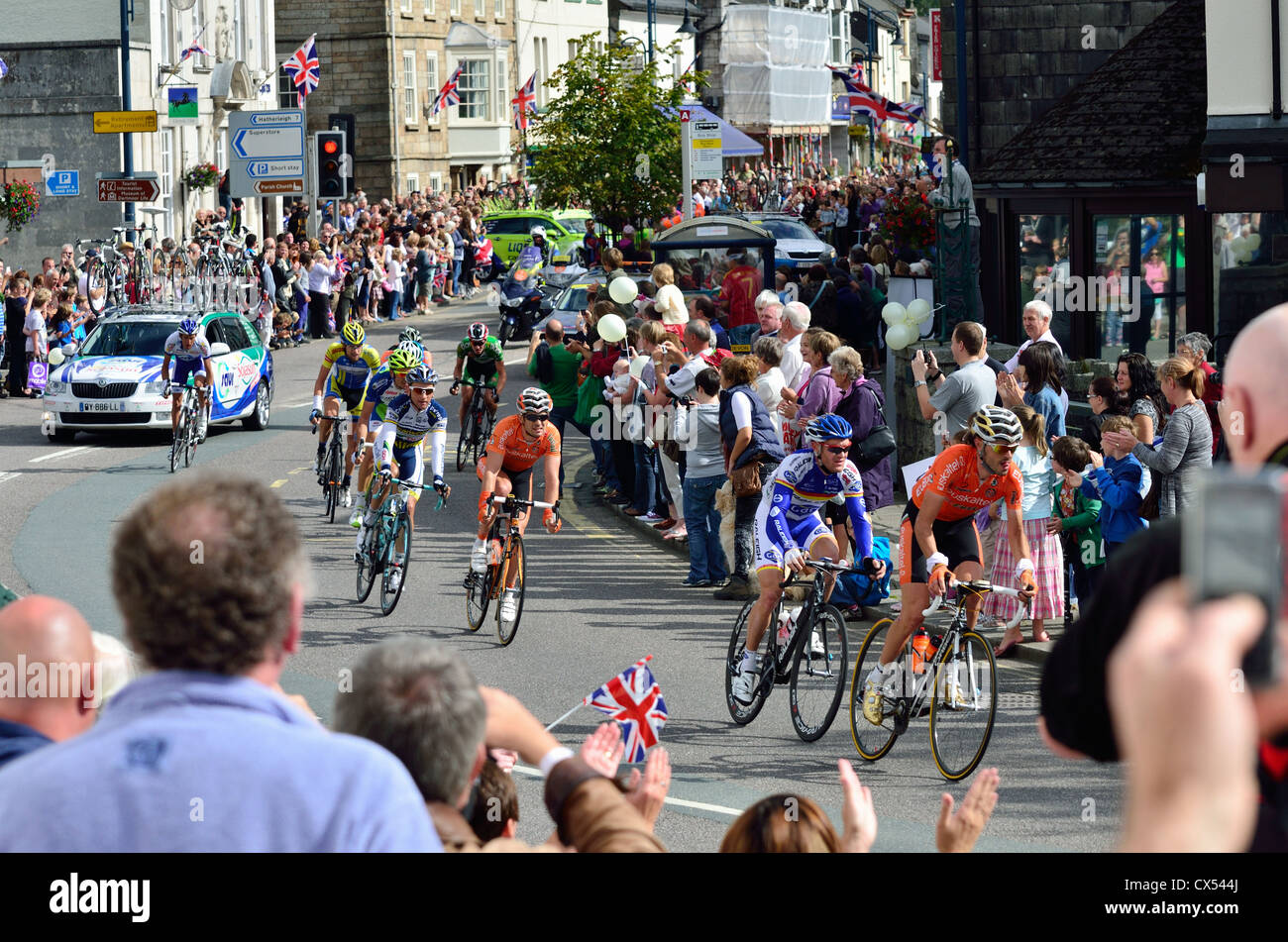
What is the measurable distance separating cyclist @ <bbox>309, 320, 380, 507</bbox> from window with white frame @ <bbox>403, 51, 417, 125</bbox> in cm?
4565

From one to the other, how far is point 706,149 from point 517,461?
1621 cm

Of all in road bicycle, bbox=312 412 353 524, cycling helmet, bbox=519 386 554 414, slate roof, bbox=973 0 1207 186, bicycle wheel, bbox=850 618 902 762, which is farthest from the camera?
slate roof, bbox=973 0 1207 186

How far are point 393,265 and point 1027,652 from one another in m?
30.6

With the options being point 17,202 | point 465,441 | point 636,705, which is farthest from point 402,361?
point 17,202

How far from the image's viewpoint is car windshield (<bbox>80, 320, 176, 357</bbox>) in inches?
945

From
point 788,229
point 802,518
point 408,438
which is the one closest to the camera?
point 802,518

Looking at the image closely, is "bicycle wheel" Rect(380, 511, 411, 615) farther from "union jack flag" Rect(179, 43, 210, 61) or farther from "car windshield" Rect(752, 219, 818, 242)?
"union jack flag" Rect(179, 43, 210, 61)

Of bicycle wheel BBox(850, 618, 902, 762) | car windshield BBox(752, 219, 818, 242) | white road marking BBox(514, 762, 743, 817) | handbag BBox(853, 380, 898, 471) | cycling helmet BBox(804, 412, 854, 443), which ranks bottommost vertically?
white road marking BBox(514, 762, 743, 817)

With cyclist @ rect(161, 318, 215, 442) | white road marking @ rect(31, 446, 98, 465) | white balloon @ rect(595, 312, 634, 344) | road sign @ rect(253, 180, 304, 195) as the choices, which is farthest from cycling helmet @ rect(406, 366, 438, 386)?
road sign @ rect(253, 180, 304, 195)

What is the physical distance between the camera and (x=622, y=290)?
2127cm

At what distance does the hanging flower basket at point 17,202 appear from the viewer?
34562mm

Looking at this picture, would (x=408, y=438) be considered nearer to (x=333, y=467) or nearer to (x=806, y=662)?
(x=333, y=467)

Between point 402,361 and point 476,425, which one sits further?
point 476,425
